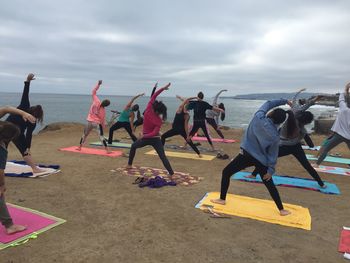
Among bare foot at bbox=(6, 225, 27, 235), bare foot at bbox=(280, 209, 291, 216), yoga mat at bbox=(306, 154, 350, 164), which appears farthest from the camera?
yoga mat at bbox=(306, 154, 350, 164)

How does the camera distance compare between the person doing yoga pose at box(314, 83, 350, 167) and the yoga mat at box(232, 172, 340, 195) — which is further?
the person doing yoga pose at box(314, 83, 350, 167)

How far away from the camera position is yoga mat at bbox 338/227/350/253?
151 inches

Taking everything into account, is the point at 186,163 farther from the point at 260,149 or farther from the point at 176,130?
the point at 260,149

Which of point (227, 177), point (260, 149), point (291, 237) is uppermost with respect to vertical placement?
point (260, 149)

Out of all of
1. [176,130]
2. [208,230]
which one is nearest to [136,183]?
[208,230]

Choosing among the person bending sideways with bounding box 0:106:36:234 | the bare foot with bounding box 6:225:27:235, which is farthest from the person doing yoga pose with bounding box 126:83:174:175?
the bare foot with bounding box 6:225:27:235

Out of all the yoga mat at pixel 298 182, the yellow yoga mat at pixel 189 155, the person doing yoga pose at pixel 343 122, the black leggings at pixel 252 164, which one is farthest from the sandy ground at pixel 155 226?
the yellow yoga mat at pixel 189 155

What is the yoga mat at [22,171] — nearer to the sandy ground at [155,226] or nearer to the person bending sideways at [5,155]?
the sandy ground at [155,226]

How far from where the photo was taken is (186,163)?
8633 millimetres

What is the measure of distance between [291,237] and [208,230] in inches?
42.1

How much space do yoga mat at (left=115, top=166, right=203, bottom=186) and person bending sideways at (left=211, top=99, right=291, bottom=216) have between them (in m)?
1.75

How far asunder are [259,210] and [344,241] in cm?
128

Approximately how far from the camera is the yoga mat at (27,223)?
3.67m

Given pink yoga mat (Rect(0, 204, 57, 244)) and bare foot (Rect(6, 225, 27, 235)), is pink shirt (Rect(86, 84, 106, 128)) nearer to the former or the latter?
pink yoga mat (Rect(0, 204, 57, 244))
